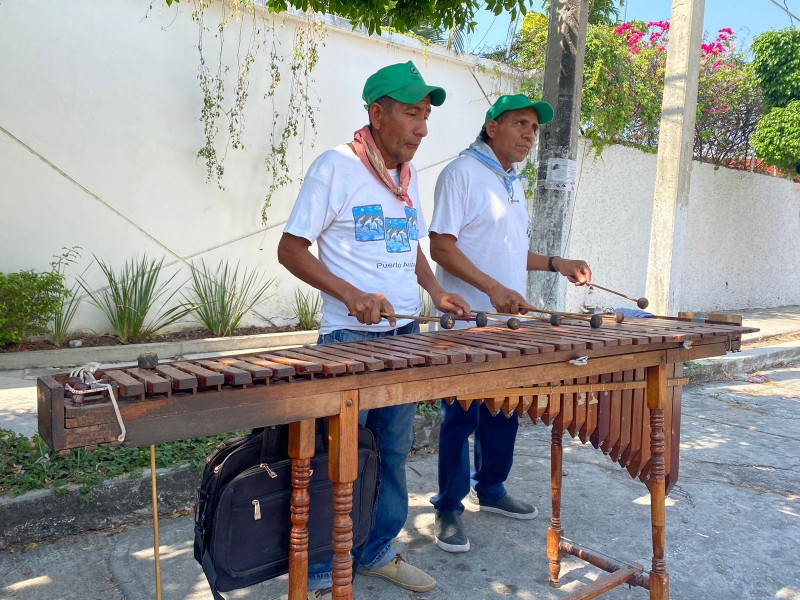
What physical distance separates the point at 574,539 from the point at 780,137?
9.65 meters

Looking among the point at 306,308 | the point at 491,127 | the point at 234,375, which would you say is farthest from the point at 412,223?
the point at 306,308

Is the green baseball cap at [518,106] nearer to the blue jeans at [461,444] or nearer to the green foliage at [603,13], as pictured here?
the blue jeans at [461,444]

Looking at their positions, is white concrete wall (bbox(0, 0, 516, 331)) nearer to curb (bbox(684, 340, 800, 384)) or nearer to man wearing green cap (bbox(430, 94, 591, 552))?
man wearing green cap (bbox(430, 94, 591, 552))

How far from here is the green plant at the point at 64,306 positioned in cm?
589

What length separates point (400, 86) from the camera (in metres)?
2.66

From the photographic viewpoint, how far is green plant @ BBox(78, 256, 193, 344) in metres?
6.16

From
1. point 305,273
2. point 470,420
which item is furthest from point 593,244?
point 305,273

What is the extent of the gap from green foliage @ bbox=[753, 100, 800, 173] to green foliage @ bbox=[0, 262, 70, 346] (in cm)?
1026

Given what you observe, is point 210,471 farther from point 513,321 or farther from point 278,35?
point 278,35

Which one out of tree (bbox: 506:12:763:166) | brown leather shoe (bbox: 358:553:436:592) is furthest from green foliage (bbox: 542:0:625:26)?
brown leather shoe (bbox: 358:553:436:592)

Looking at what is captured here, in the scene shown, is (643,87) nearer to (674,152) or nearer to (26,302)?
(674,152)

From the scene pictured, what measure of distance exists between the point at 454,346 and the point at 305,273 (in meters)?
0.66

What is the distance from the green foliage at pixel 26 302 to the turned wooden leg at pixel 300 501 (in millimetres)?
4251

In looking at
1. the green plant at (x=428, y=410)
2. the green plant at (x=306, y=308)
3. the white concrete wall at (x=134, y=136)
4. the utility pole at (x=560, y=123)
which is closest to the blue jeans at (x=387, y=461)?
the green plant at (x=428, y=410)
